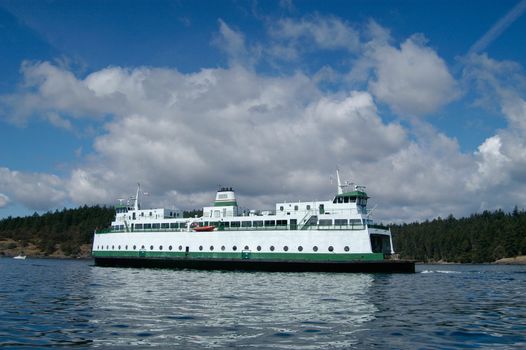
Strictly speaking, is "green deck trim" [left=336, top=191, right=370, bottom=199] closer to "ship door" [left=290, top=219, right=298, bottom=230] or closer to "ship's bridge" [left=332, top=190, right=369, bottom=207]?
"ship's bridge" [left=332, top=190, right=369, bottom=207]

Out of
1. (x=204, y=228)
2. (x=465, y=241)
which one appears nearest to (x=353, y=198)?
(x=204, y=228)

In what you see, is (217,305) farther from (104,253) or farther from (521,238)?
(521,238)

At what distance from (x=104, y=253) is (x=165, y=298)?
41485 millimetres

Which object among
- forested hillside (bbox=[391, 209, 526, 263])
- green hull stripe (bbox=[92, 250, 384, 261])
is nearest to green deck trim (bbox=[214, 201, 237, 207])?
green hull stripe (bbox=[92, 250, 384, 261])

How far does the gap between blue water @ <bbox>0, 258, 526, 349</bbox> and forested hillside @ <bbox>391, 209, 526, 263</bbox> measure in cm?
10342

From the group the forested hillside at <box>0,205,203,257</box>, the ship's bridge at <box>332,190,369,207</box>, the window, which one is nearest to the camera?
the window

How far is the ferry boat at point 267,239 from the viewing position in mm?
44281

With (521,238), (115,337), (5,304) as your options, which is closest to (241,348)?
(115,337)

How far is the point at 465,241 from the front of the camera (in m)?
130

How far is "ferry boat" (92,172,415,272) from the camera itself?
145 ft

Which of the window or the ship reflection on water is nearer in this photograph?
the ship reflection on water

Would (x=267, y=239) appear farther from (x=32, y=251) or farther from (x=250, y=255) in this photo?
(x=32, y=251)

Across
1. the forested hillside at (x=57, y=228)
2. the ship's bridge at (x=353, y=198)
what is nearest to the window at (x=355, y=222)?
the ship's bridge at (x=353, y=198)

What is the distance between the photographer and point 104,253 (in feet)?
200
